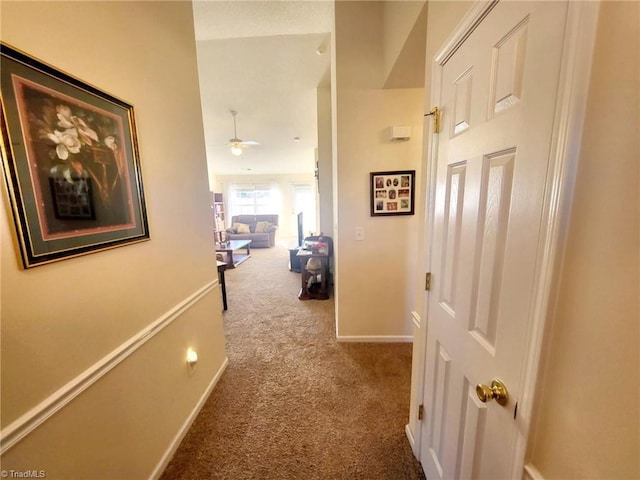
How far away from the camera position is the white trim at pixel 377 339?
2.53 m

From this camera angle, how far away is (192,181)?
167cm

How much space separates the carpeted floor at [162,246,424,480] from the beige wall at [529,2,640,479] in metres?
1.18

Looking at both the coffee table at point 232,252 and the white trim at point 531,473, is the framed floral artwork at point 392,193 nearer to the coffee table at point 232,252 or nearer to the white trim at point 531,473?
the white trim at point 531,473

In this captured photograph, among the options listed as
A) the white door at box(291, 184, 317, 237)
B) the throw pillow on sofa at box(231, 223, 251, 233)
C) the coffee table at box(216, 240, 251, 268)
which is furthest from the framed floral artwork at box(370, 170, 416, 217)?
the white door at box(291, 184, 317, 237)

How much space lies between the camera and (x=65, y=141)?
88 cm

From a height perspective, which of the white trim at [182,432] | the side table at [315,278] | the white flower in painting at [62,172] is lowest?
the white trim at [182,432]

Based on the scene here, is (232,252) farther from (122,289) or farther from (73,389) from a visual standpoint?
(73,389)

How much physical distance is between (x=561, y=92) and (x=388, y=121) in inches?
70.9

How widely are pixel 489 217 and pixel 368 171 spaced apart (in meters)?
1.59

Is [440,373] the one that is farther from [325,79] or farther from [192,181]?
[325,79]

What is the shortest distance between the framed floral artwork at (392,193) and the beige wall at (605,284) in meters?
1.79

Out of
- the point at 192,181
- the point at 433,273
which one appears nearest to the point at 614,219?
the point at 433,273

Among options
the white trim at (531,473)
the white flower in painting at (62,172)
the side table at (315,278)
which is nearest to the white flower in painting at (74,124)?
the white flower in painting at (62,172)

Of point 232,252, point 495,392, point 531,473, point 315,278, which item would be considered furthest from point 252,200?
point 531,473
